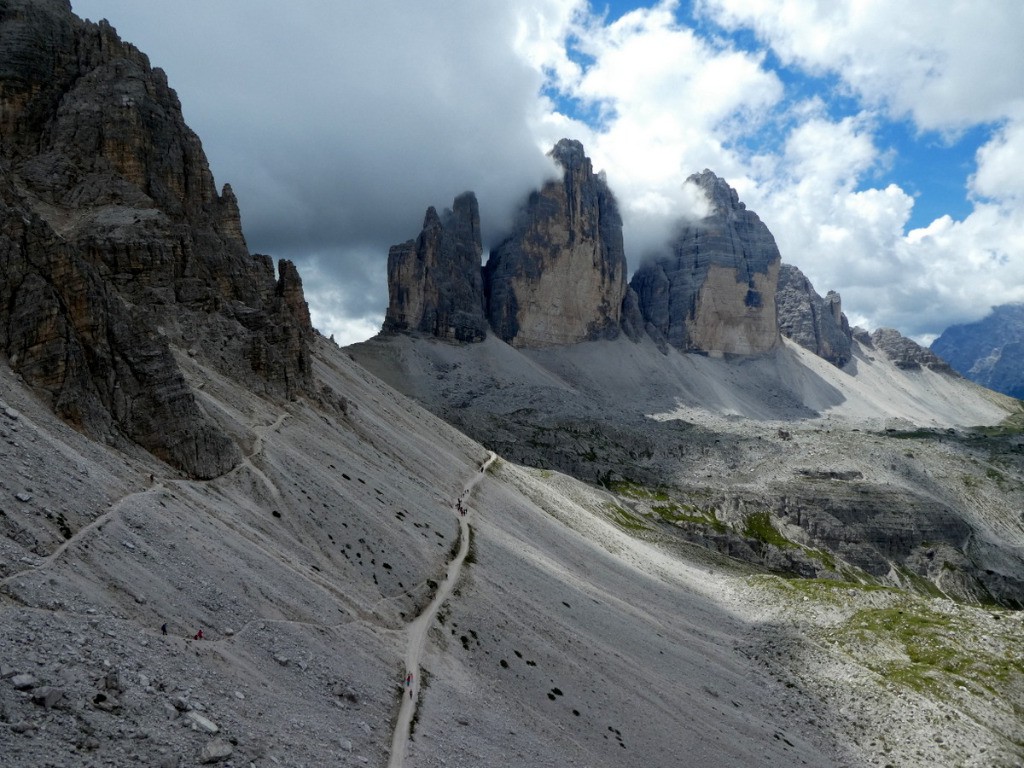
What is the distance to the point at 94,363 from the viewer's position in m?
42.2

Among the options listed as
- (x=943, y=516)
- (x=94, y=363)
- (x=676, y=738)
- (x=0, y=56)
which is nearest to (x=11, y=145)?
(x=0, y=56)

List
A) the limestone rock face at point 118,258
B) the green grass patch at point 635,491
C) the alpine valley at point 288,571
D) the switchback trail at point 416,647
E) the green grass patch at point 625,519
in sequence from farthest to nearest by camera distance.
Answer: the green grass patch at point 635,491
the green grass patch at point 625,519
the limestone rock face at point 118,258
the switchback trail at point 416,647
the alpine valley at point 288,571

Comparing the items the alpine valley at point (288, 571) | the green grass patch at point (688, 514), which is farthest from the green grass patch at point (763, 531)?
the alpine valley at point (288, 571)

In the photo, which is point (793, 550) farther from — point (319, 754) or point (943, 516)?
point (319, 754)

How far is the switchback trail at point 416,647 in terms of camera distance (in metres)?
27.8

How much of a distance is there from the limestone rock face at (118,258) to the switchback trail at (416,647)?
1592 cm

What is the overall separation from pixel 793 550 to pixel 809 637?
52.6 m

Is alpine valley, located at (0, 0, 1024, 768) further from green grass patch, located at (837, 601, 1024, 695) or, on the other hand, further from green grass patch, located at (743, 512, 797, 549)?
green grass patch, located at (743, 512, 797, 549)

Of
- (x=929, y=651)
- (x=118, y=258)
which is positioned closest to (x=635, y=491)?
(x=929, y=651)

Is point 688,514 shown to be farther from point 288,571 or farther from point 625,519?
point 288,571

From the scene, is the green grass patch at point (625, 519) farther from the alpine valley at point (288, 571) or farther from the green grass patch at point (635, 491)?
the green grass patch at point (635, 491)

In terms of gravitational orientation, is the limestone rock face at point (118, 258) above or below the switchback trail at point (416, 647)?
above

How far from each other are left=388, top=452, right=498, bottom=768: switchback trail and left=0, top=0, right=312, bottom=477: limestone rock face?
52.2ft

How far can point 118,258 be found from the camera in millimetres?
62094
